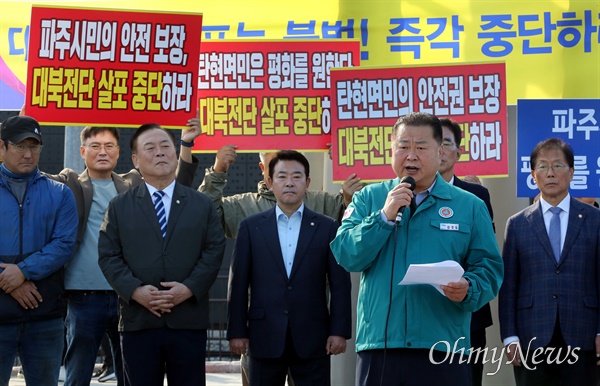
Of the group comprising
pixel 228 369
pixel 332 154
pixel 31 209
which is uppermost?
pixel 332 154

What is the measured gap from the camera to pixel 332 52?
22.6ft

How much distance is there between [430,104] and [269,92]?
1189 millimetres

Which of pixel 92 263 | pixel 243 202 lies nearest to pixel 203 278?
pixel 92 263

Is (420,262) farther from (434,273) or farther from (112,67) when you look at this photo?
(112,67)

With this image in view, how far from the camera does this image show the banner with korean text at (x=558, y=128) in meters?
6.70

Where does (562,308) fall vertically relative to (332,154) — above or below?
below

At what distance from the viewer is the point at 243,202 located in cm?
659

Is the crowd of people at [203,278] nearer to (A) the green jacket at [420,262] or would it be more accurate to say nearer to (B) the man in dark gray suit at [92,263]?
(B) the man in dark gray suit at [92,263]

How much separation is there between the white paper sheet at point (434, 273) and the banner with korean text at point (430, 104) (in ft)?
8.03

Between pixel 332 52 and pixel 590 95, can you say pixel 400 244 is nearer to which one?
pixel 332 52

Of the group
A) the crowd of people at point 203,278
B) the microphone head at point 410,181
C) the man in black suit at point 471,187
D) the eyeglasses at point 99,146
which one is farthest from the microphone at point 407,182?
the eyeglasses at point 99,146

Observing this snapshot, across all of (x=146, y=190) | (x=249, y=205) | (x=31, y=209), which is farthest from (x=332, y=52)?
(x=31, y=209)

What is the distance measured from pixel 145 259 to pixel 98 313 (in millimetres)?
791

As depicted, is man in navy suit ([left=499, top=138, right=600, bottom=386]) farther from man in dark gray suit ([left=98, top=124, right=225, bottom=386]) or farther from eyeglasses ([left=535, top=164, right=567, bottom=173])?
man in dark gray suit ([left=98, top=124, right=225, bottom=386])
